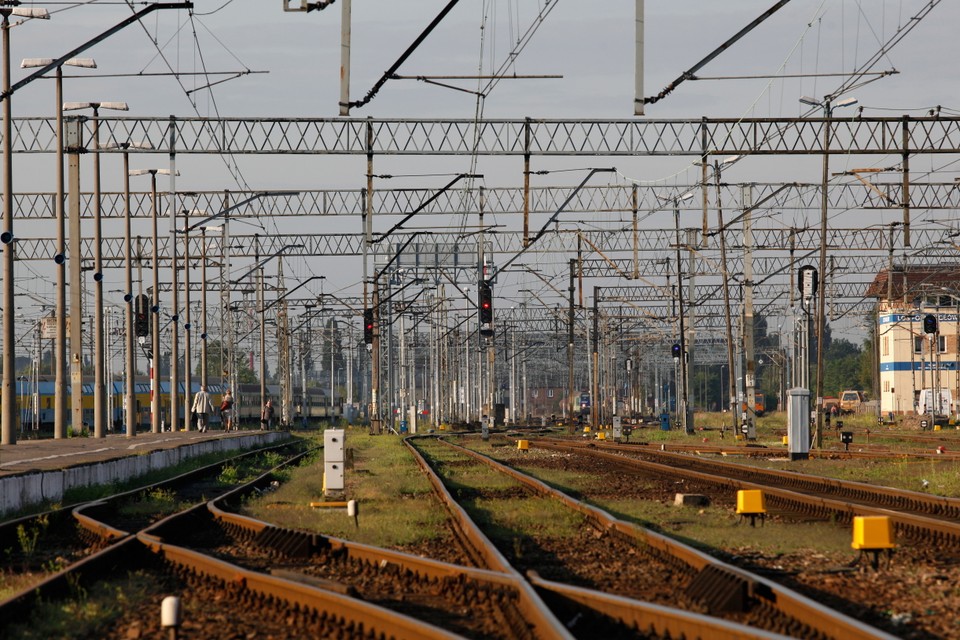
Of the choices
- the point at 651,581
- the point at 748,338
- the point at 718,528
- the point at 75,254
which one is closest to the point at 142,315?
the point at 75,254

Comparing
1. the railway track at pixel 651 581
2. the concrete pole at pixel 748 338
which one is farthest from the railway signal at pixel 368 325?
the railway track at pixel 651 581

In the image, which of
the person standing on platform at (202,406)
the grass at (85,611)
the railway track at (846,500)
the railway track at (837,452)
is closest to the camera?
the grass at (85,611)

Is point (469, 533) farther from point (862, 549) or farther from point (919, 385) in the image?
point (919, 385)

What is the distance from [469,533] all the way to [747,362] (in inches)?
1315

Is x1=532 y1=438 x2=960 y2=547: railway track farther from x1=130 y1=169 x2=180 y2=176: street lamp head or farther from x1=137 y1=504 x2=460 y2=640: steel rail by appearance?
x1=130 y1=169 x2=180 y2=176: street lamp head

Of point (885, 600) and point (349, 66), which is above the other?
point (349, 66)

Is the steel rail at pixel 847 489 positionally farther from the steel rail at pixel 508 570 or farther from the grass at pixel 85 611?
the grass at pixel 85 611

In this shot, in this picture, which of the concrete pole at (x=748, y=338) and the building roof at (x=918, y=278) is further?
the building roof at (x=918, y=278)

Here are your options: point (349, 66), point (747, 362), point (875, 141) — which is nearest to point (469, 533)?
Answer: point (349, 66)

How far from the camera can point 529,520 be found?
17.5 metres

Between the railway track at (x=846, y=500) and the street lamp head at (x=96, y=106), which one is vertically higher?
the street lamp head at (x=96, y=106)

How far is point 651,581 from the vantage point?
11.4 metres

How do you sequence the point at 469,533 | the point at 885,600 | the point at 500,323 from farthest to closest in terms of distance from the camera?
the point at 500,323, the point at 469,533, the point at 885,600

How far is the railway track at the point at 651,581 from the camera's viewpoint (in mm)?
8758
